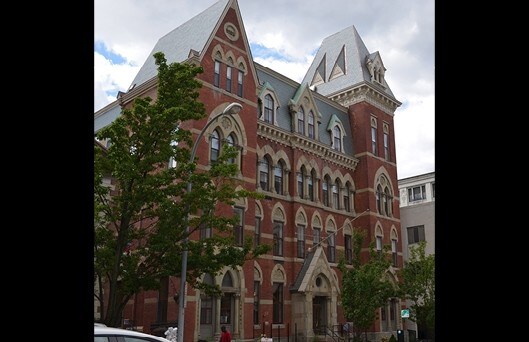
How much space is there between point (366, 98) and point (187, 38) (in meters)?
15.8

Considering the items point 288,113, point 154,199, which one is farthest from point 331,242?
point 154,199

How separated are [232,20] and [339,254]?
17421 millimetres

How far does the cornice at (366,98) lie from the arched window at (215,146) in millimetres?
16685

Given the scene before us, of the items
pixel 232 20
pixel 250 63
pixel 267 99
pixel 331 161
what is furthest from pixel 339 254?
pixel 232 20

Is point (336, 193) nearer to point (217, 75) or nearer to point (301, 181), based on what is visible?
point (301, 181)

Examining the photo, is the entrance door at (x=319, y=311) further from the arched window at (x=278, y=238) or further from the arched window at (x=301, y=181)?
the arched window at (x=301, y=181)

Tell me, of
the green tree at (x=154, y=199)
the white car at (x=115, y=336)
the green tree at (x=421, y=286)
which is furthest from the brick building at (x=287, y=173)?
the white car at (x=115, y=336)

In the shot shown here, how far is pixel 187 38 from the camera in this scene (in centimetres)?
3366

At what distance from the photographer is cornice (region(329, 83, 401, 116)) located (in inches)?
1660

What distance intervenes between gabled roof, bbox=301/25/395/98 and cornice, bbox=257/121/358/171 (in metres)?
6.75

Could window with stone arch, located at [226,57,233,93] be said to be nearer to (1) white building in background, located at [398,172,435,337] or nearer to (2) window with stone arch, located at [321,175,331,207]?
(2) window with stone arch, located at [321,175,331,207]

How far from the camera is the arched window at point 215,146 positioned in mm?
29188
